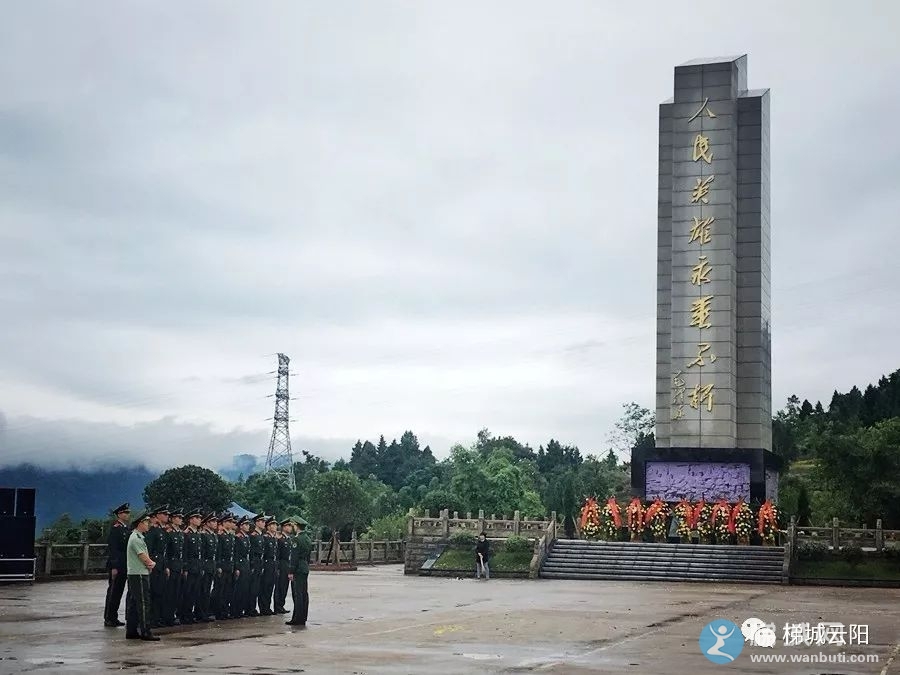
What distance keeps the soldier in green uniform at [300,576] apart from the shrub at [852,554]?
21.1 m

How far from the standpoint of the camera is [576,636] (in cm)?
1522

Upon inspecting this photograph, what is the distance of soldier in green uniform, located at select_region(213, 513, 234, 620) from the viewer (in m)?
16.6

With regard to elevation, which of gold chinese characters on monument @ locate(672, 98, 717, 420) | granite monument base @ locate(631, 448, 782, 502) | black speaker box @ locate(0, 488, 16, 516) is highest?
gold chinese characters on monument @ locate(672, 98, 717, 420)

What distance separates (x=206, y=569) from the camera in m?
16.1

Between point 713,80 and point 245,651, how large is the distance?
38763 mm

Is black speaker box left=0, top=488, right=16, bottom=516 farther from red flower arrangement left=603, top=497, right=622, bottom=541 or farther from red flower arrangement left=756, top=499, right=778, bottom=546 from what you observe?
red flower arrangement left=756, top=499, right=778, bottom=546

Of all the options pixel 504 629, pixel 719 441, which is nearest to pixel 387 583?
pixel 504 629

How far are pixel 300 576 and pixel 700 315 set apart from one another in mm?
31493

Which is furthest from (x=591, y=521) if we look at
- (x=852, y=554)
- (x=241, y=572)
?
(x=241, y=572)

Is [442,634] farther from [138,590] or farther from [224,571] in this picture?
[138,590]

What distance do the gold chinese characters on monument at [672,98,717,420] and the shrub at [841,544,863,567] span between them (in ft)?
40.1

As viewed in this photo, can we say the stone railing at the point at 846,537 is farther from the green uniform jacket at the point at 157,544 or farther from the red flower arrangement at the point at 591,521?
the green uniform jacket at the point at 157,544

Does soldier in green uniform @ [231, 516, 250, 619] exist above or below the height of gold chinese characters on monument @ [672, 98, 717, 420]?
below

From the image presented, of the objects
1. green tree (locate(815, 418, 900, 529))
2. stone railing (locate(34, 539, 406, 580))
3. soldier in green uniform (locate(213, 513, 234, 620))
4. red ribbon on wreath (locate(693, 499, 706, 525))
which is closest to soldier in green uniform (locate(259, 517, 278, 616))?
soldier in green uniform (locate(213, 513, 234, 620))
